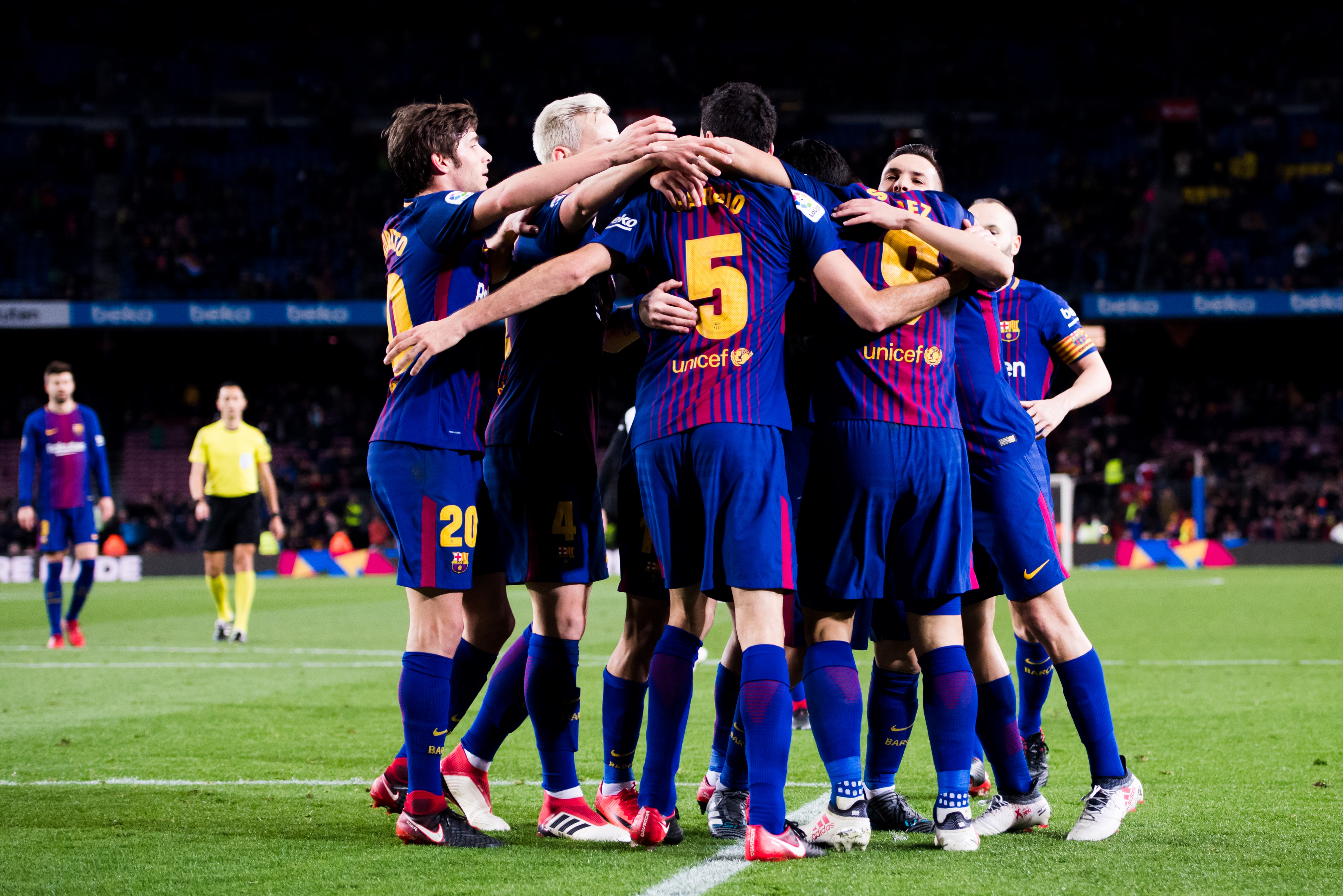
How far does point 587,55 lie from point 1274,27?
1834cm

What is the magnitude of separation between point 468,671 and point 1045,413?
2.24 metres

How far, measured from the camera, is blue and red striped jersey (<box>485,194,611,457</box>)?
4.25 meters

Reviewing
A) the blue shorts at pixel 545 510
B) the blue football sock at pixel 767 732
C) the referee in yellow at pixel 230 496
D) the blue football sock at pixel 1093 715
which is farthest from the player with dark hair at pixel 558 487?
the referee in yellow at pixel 230 496

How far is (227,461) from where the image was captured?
11.9 meters

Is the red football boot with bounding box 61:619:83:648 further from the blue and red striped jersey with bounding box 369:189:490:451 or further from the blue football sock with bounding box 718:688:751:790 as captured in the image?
the blue football sock with bounding box 718:688:751:790

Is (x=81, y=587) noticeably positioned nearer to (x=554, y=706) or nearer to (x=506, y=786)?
(x=506, y=786)

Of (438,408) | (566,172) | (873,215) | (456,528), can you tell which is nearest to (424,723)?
(456,528)

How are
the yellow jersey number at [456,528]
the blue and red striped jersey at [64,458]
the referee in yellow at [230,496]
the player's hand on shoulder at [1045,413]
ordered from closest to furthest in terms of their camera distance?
the yellow jersey number at [456,528] < the player's hand on shoulder at [1045,413] < the blue and red striped jersey at [64,458] < the referee in yellow at [230,496]

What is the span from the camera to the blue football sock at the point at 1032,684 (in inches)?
202

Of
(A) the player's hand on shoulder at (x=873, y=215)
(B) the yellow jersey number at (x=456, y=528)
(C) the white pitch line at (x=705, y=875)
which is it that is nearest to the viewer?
(C) the white pitch line at (x=705, y=875)

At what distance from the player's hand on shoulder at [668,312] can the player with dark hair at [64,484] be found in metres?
8.64

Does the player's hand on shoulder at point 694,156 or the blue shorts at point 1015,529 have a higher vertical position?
the player's hand on shoulder at point 694,156

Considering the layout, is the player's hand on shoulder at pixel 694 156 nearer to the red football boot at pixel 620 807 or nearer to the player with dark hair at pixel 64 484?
the red football boot at pixel 620 807

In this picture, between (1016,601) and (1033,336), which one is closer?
(1016,601)
